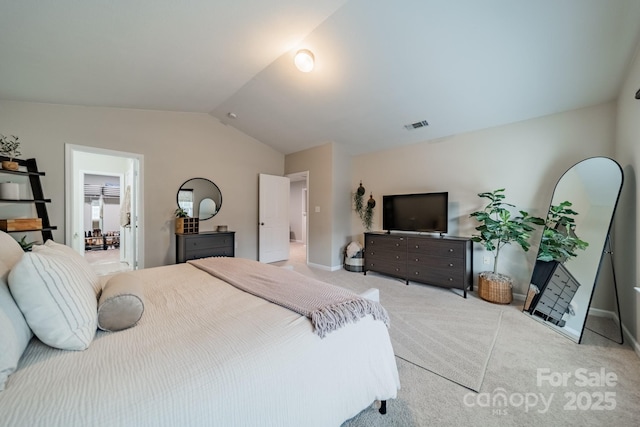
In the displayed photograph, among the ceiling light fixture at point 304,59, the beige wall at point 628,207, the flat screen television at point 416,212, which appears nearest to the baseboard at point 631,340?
the beige wall at point 628,207

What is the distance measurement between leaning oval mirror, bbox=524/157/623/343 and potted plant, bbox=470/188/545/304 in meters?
0.20

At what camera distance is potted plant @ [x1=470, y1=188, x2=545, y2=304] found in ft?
9.23

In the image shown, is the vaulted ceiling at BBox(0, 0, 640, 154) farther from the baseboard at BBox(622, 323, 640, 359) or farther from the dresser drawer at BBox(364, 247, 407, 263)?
the baseboard at BBox(622, 323, 640, 359)

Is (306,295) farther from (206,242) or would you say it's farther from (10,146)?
(10,146)

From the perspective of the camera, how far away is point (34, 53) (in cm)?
190

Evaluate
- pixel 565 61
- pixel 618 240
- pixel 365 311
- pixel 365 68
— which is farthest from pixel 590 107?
pixel 365 311

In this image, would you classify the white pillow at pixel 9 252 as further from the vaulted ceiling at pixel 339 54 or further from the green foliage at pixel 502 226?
the green foliage at pixel 502 226

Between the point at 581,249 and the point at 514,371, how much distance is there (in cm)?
157

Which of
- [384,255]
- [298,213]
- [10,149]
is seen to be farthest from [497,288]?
[298,213]

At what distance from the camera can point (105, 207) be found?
7254 millimetres

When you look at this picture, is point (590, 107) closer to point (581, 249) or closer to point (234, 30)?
point (581, 249)

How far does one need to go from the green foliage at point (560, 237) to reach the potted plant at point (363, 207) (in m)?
2.39

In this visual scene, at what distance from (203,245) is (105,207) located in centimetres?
588

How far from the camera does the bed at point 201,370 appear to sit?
658 mm
